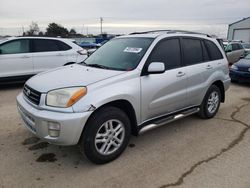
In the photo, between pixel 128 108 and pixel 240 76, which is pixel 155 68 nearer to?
pixel 128 108

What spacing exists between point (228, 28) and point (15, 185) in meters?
47.6

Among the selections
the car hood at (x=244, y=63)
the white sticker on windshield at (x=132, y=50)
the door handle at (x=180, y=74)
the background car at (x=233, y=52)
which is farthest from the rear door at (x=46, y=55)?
the background car at (x=233, y=52)

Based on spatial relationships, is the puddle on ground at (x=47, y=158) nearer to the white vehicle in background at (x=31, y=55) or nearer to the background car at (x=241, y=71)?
the white vehicle in background at (x=31, y=55)

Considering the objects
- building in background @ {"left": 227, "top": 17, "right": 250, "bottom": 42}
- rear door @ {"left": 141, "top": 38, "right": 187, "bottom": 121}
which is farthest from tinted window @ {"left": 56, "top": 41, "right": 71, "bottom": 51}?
building in background @ {"left": 227, "top": 17, "right": 250, "bottom": 42}

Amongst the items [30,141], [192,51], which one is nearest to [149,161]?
[30,141]

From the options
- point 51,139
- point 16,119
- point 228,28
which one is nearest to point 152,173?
point 51,139

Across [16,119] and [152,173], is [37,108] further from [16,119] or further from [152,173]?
[16,119]

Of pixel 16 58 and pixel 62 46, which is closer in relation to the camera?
pixel 16 58

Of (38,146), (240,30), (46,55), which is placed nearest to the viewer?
(38,146)

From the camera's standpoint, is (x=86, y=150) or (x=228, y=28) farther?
(x=228, y=28)

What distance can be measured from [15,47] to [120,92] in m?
6.11

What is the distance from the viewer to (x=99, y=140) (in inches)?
141

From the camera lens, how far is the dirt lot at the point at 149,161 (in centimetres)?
330

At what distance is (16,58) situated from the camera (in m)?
8.43
